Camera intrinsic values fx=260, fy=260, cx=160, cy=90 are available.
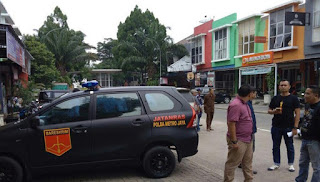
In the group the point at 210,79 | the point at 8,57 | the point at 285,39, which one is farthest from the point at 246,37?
the point at 8,57

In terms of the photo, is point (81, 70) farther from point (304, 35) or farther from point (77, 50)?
point (304, 35)

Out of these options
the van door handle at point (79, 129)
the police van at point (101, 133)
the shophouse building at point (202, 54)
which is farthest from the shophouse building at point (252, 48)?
the van door handle at point (79, 129)

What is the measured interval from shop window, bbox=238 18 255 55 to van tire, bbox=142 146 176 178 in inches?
855

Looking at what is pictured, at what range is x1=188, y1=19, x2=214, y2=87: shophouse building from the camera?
100ft

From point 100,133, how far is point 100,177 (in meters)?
0.93

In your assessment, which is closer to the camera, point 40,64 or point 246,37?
point 246,37

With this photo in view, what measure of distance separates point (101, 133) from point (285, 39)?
773 inches

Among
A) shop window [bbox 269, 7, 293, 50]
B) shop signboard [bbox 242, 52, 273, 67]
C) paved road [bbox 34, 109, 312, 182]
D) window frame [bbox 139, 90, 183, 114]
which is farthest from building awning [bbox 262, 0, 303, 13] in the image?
window frame [bbox 139, 90, 183, 114]

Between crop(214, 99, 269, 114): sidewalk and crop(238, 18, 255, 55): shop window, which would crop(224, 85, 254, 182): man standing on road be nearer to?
crop(214, 99, 269, 114): sidewalk

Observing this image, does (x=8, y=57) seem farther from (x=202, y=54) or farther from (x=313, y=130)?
(x=202, y=54)

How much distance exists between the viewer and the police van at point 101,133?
14.1 feet

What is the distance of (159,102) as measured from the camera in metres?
4.95

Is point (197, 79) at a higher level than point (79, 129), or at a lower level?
higher

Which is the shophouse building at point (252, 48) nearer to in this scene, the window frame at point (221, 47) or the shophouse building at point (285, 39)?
the shophouse building at point (285, 39)
